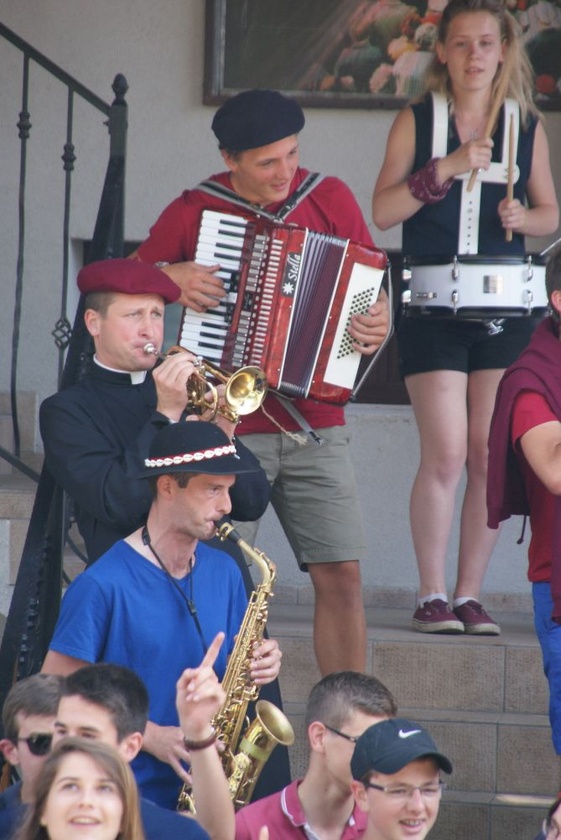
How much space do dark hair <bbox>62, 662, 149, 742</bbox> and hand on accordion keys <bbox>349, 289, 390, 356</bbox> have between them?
171 cm

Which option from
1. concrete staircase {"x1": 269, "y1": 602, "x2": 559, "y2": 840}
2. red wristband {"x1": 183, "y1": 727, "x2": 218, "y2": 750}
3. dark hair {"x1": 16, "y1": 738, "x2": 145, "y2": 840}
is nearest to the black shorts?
concrete staircase {"x1": 269, "y1": 602, "x2": 559, "y2": 840}

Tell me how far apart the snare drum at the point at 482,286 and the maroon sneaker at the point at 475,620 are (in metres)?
1.07

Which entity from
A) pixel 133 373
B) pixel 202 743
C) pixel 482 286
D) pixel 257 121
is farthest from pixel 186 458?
pixel 482 286

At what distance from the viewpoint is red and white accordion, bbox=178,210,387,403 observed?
15.9 feet

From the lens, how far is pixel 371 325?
4914mm

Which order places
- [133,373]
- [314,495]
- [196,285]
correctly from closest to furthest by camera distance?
[133,373] < [196,285] < [314,495]

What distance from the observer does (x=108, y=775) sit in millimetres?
2965

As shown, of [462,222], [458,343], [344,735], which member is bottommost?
[344,735]

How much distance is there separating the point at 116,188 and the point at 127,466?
4.90ft

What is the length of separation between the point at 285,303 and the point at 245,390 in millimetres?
559

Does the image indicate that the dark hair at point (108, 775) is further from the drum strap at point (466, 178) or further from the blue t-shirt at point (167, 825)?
the drum strap at point (466, 178)

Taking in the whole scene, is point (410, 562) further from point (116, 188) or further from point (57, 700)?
point (57, 700)

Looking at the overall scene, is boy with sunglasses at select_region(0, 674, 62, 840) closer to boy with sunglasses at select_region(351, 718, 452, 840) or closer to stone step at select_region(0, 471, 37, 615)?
boy with sunglasses at select_region(351, 718, 452, 840)

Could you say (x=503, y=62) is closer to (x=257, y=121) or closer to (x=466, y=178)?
(x=466, y=178)
